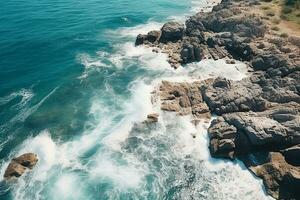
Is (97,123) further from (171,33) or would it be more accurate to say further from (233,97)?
(171,33)

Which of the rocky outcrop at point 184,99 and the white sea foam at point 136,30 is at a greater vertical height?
the rocky outcrop at point 184,99

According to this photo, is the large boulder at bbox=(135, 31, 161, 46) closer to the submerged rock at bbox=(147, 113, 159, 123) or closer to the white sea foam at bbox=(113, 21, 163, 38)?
the white sea foam at bbox=(113, 21, 163, 38)

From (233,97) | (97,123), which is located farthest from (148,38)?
(233,97)

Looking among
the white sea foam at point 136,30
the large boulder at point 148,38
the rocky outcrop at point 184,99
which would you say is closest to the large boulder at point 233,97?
the rocky outcrop at point 184,99

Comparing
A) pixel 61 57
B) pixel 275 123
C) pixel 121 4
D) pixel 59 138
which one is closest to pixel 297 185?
pixel 275 123

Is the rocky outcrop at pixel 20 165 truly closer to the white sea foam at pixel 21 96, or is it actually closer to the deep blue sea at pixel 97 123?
the deep blue sea at pixel 97 123

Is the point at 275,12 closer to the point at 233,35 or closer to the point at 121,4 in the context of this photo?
the point at 233,35
